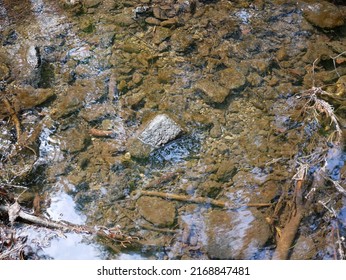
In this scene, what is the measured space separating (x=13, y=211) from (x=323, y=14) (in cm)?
472

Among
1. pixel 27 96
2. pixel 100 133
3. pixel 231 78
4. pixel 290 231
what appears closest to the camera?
pixel 290 231

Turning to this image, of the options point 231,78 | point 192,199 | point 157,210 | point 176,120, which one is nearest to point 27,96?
point 176,120

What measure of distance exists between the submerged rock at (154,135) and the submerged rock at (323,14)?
8.97ft

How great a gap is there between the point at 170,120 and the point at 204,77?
954 mm

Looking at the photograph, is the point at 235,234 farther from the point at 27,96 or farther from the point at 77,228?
the point at 27,96

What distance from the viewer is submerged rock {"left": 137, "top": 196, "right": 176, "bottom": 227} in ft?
10.9

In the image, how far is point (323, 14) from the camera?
508 cm

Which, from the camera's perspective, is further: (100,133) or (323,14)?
(323,14)

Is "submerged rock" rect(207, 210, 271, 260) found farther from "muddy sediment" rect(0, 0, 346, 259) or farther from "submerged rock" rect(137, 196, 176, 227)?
"submerged rock" rect(137, 196, 176, 227)

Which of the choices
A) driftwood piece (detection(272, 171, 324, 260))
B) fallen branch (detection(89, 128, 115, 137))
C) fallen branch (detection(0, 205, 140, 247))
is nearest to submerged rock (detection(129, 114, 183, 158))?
fallen branch (detection(89, 128, 115, 137))

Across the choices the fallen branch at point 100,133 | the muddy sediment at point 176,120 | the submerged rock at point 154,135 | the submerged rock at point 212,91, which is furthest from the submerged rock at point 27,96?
the submerged rock at point 212,91

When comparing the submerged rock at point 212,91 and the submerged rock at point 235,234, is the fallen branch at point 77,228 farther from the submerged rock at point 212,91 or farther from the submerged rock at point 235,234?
the submerged rock at point 212,91

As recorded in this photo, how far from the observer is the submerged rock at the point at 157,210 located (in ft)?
10.9
